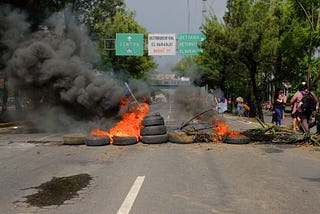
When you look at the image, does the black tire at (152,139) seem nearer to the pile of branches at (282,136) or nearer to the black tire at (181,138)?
the black tire at (181,138)

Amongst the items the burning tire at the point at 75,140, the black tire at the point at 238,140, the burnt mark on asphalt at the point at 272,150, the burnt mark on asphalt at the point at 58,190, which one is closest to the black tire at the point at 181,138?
the black tire at the point at 238,140

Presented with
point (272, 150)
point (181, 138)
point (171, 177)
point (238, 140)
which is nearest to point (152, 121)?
point (181, 138)

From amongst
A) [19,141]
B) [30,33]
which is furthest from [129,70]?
[19,141]

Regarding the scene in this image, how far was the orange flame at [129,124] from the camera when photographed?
40.6 feet

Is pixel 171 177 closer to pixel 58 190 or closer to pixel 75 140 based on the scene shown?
pixel 58 190

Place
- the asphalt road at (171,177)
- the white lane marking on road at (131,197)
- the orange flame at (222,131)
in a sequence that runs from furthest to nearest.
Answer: the orange flame at (222,131) < the asphalt road at (171,177) < the white lane marking on road at (131,197)

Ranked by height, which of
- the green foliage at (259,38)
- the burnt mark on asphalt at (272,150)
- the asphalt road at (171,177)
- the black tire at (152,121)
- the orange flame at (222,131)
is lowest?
the burnt mark on asphalt at (272,150)

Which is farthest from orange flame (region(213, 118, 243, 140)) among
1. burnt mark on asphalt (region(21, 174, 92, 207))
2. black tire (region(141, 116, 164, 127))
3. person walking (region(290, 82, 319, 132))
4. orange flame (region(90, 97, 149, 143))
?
burnt mark on asphalt (region(21, 174, 92, 207))

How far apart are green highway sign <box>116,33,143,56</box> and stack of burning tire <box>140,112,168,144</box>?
20.5m

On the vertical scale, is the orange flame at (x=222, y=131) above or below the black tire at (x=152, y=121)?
below

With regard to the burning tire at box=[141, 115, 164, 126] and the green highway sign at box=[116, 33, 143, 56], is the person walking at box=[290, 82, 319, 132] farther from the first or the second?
the green highway sign at box=[116, 33, 143, 56]

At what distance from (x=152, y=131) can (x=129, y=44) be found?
68.9 feet

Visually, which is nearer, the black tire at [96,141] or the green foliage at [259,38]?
the black tire at [96,141]

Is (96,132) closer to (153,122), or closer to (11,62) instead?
(153,122)
